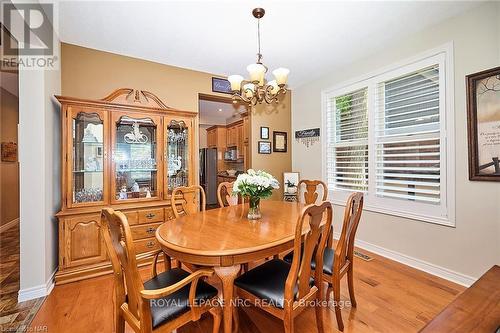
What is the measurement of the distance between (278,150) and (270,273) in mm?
2911

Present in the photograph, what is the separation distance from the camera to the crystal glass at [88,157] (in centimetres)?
247

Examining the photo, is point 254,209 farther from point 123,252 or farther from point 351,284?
point 123,252

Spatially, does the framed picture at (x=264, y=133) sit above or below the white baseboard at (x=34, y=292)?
above

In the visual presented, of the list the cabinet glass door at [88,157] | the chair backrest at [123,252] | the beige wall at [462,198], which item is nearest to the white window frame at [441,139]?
the beige wall at [462,198]

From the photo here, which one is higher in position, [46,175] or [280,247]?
[46,175]

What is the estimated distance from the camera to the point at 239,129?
5508 millimetres

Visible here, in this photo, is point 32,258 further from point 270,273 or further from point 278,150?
point 278,150

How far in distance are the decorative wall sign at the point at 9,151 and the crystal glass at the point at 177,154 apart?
150 inches

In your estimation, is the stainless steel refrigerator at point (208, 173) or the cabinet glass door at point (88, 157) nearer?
the cabinet glass door at point (88, 157)

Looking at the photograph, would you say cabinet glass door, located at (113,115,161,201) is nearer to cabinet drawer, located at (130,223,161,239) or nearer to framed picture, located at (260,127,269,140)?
cabinet drawer, located at (130,223,161,239)

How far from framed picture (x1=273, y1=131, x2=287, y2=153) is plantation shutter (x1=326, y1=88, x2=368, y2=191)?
2.87ft

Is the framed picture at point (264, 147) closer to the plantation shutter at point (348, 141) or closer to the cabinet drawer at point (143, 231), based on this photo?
the plantation shutter at point (348, 141)

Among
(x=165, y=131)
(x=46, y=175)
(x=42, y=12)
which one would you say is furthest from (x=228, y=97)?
(x=46, y=175)

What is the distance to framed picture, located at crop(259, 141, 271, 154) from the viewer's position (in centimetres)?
405
